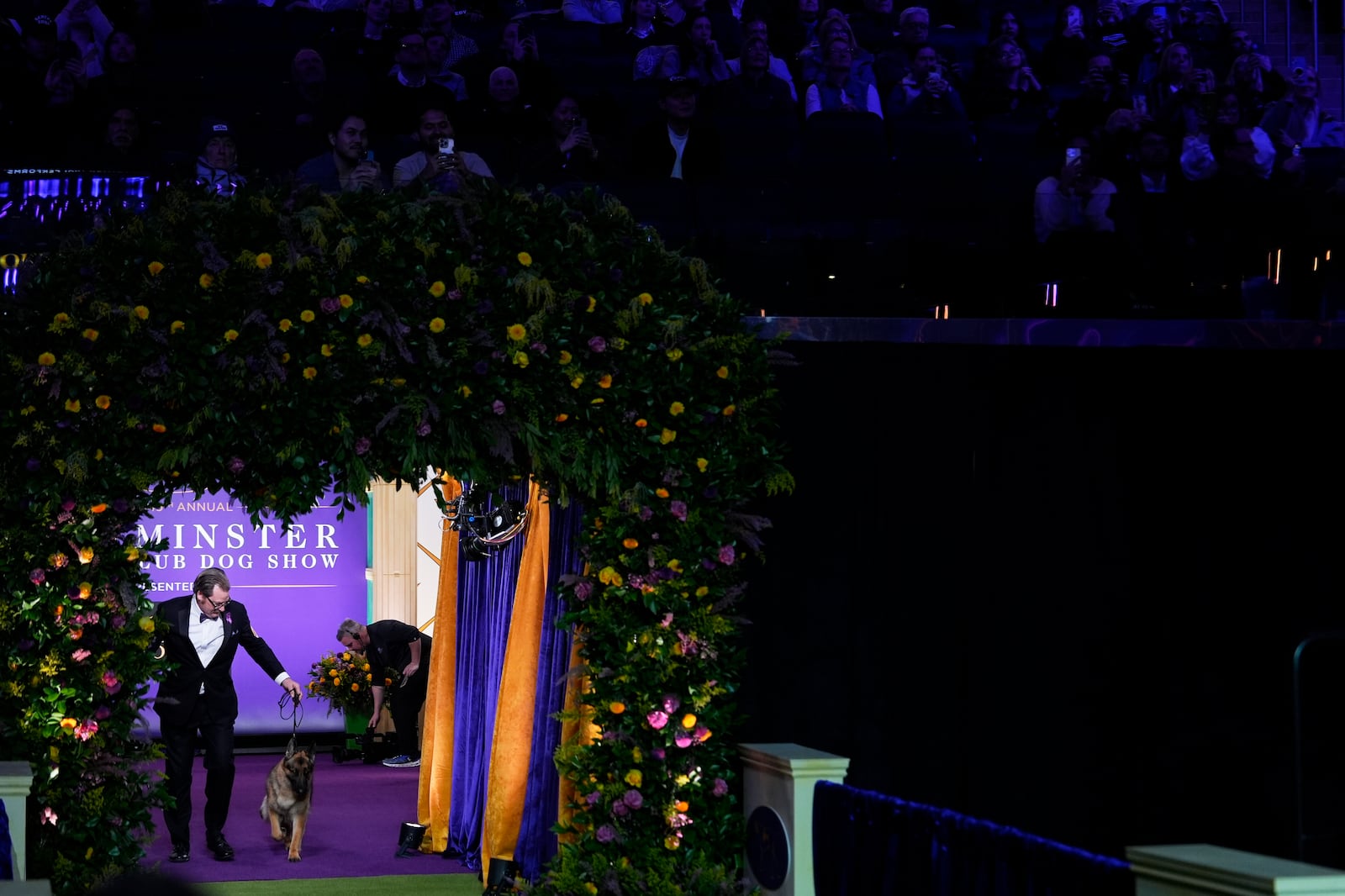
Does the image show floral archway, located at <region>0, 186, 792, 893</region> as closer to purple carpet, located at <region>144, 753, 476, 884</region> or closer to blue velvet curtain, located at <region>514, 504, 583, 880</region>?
blue velvet curtain, located at <region>514, 504, 583, 880</region>

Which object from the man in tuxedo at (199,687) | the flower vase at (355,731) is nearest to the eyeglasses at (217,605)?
the man in tuxedo at (199,687)

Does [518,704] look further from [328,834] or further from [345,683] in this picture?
[345,683]

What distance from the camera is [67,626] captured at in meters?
5.43

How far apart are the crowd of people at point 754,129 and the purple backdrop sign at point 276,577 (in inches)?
178

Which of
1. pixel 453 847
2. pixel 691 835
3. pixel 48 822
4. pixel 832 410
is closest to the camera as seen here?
pixel 48 822

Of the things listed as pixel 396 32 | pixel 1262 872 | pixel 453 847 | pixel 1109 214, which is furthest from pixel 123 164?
pixel 1262 872

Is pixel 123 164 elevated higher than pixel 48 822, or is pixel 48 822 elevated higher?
pixel 123 164

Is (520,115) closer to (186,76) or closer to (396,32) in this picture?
(396,32)

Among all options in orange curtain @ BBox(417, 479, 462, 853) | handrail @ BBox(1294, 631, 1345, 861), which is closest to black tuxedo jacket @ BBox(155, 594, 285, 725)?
orange curtain @ BBox(417, 479, 462, 853)

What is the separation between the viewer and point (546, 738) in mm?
6500

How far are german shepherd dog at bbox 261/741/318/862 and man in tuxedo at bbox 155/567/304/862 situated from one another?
247 mm

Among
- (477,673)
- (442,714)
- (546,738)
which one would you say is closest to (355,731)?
(442,714)

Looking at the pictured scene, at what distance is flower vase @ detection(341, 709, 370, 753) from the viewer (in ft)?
37.5

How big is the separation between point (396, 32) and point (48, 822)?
3.89 metres
